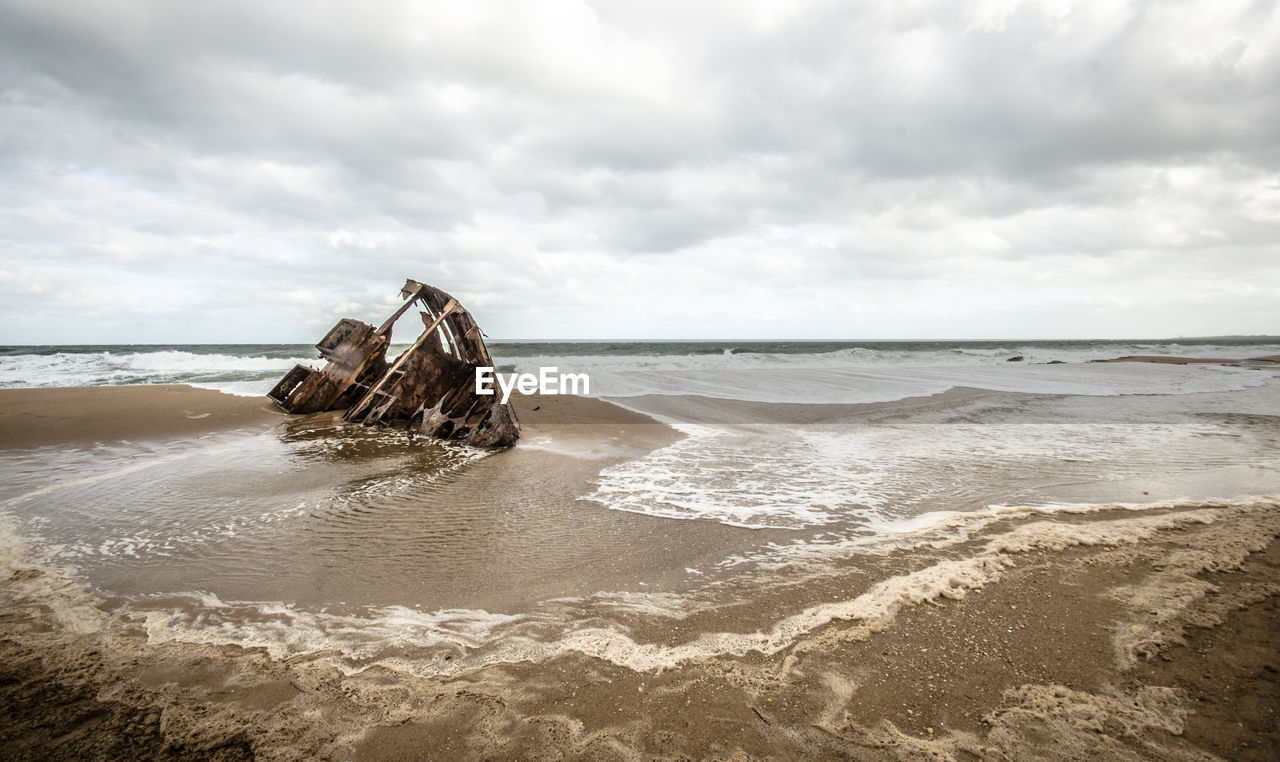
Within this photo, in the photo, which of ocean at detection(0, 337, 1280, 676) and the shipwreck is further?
the shipwreck

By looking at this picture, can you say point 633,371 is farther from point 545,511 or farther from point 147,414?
point 545,511

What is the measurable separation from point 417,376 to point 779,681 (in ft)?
34.0

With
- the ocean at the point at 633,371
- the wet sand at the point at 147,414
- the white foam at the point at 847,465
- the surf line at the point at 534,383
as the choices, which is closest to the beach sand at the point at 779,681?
the white foam at the point at 847,465

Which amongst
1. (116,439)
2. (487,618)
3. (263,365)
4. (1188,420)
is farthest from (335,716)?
(263,365)

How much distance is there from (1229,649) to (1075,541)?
5.29 ft

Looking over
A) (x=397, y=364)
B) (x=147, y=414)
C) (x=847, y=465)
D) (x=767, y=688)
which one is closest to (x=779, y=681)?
(x=767, y=688)

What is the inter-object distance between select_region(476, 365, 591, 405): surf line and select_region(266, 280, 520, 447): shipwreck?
0.17m

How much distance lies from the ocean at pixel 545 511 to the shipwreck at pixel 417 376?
786 mm

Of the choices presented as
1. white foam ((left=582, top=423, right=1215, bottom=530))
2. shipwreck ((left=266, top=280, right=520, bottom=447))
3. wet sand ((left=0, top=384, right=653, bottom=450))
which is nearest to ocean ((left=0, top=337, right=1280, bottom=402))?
wet sand ((left=0, top=384, right=653, bottom=450))

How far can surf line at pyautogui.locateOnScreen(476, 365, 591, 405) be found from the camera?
10570mm

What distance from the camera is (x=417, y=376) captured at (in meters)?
11.2

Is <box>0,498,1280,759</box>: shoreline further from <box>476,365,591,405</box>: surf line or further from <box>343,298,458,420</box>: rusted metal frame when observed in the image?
<box>343,298,458,420</box>: rusted metal frame

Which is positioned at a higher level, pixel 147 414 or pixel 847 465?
pixel 147 414

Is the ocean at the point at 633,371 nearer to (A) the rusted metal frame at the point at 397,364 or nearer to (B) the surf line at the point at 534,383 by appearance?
(B) the surf line at the point at 534,383
